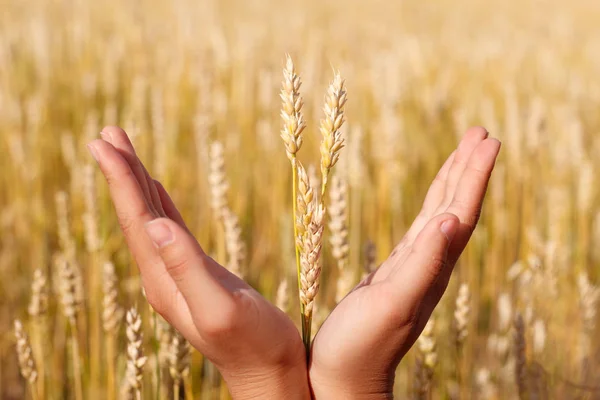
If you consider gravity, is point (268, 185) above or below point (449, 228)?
below

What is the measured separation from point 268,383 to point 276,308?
71mm

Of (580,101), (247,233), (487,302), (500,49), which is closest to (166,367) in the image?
(247,233)

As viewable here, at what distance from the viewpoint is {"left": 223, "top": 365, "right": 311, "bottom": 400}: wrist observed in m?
0.59

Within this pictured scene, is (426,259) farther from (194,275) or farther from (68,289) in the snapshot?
(68,289)

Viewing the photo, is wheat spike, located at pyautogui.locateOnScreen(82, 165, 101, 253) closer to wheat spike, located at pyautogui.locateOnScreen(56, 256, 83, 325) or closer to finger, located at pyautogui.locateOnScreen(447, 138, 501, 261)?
wheat spike, located at pyautogui.locateOnScreen(56, 256, 83, 325)

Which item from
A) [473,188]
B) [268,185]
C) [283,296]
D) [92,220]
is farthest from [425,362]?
[268,185]

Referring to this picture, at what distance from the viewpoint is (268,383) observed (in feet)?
1.95

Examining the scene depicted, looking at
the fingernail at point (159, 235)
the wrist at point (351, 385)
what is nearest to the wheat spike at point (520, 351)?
the wrist at point (351, 385)

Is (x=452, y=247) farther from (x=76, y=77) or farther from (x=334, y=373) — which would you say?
(x=76, y=77)

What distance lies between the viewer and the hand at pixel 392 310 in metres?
0.56

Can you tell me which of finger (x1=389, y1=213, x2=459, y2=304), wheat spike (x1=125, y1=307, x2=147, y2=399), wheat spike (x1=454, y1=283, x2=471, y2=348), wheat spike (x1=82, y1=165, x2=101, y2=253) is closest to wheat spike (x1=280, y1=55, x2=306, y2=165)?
finger (x1=389, y1=213, x2=459, y2=304)

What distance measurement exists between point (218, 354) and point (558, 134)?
1.98m

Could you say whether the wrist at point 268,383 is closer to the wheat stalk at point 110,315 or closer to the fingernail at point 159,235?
the fingernail at point 159,235

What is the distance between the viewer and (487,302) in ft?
5.30
